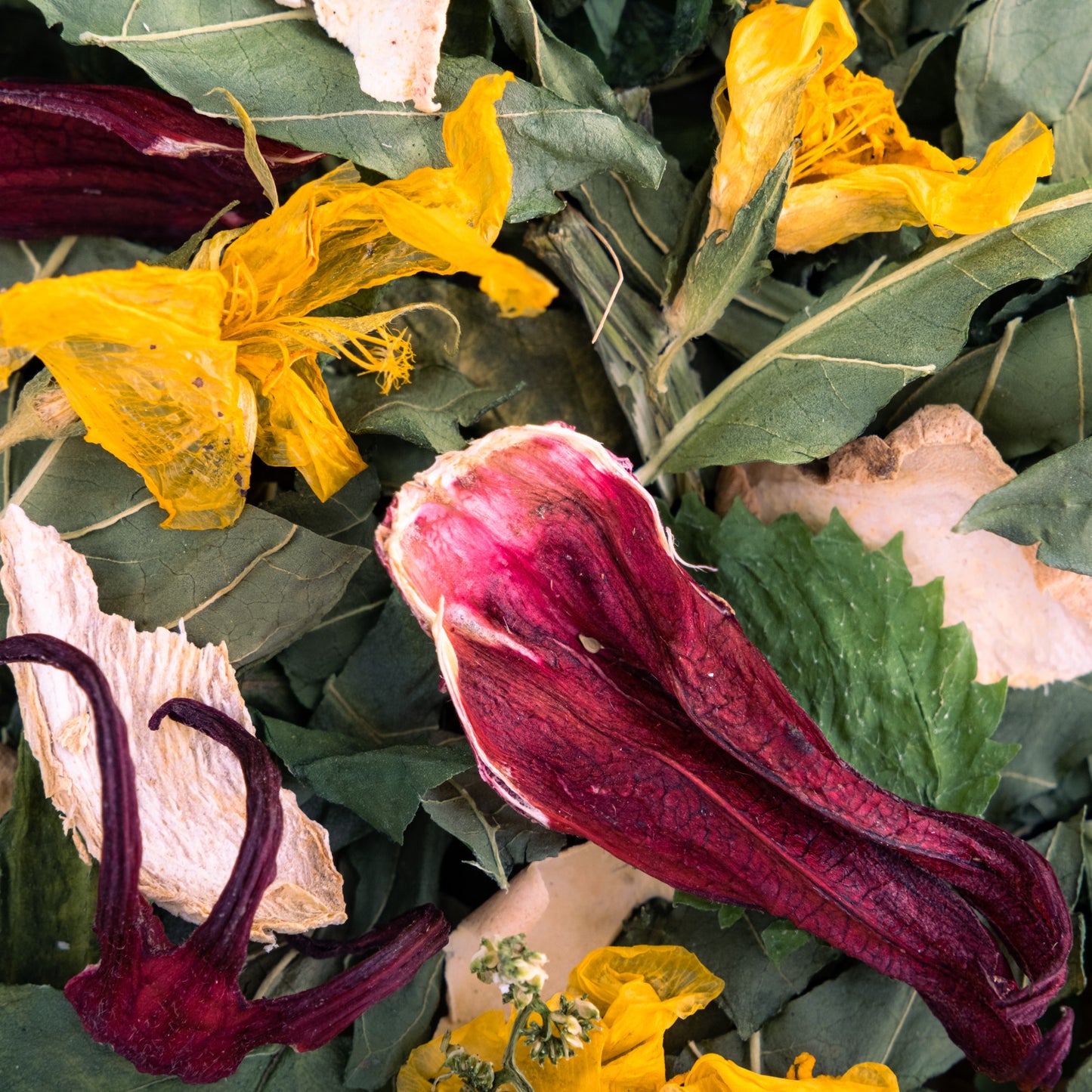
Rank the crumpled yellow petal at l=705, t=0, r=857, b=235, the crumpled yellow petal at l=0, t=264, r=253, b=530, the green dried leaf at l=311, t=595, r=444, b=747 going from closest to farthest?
the crumpled yellow petal at l=0, t=264, r=253, b=530, the crumpled yellow petal at l=705, t=0, r=857, b=235, the green dried leaf at l=311, t=595, r=444, b=747

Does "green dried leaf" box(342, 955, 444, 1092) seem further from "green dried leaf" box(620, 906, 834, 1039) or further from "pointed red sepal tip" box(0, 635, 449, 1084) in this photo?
"green dried leaf" box(620, 906, 834, 1039)

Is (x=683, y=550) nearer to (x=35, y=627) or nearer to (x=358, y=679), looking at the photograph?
(x=358, y=679)

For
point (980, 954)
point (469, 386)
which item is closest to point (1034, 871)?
point (980, 954)

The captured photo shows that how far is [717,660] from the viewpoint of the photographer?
594 millimetres

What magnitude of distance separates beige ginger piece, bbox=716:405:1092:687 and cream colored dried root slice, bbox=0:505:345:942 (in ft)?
1.25

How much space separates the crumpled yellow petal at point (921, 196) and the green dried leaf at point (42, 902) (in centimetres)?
58

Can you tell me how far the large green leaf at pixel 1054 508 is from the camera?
2.05 ft

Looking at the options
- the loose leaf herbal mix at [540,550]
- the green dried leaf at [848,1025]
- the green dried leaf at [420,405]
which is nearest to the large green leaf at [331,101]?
the loose leaf herbal mix at [540,550]

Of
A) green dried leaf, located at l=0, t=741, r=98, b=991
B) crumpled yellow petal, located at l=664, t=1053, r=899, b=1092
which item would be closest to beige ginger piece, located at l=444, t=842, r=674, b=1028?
crumpled yellow petal, located at l=664, t=1053, r=899, b=1092

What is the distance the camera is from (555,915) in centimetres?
71

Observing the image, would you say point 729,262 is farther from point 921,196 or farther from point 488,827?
point 488,827

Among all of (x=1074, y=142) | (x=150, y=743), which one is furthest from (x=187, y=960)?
(x=1074, y=142)

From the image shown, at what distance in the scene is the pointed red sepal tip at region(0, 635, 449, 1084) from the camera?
504 mm

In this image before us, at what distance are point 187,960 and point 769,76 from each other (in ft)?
1.87
